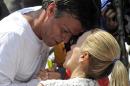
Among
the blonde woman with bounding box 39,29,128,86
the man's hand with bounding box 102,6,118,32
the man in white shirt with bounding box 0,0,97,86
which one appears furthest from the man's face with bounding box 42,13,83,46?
the man's hand with bounding box 102,6,118,32

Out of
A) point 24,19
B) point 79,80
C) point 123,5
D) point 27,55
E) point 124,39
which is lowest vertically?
point 124,39

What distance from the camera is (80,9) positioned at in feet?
7.89

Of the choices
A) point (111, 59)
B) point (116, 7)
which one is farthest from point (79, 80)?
point (116, 7)

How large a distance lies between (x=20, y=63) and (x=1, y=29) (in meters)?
0.24

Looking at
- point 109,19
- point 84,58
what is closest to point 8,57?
point 84,58

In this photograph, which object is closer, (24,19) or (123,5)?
(24,19)

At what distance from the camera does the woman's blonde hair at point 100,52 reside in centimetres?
251

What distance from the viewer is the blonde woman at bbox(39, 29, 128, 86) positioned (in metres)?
2.48

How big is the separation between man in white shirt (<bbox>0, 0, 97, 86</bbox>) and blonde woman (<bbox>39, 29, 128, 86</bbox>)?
0.33 ft

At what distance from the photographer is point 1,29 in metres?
2.42

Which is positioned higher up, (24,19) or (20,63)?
(24,19)

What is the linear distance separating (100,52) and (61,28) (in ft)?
0.89

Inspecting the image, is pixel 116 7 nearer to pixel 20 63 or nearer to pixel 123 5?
pixel 123 5

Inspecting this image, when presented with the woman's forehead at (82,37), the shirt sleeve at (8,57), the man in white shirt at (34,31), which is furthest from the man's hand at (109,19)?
the shirt sleeve at (8,57)
